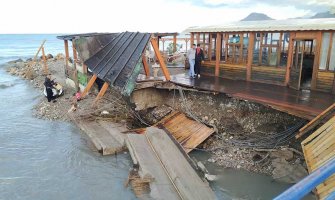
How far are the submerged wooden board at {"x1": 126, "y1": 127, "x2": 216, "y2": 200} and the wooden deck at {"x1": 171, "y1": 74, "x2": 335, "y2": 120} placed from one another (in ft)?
12.5

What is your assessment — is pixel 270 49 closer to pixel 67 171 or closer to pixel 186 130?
pixel 186 130

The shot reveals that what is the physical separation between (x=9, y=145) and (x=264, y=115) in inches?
445

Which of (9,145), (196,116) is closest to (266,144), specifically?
(196,116)

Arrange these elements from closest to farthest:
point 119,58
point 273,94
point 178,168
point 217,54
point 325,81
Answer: point 178,168, point 273,94, point 325,81, point 119,58, point 217,54

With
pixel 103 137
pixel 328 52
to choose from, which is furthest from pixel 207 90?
pixel 328 52

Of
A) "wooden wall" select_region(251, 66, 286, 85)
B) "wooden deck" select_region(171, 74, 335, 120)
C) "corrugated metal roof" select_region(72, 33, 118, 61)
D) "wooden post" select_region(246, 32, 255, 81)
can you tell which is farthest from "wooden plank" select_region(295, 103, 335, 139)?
"corrugated metal roof" select_region(72, 33, 118, 61)

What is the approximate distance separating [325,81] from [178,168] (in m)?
8.13

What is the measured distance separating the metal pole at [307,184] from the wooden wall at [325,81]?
12.4m

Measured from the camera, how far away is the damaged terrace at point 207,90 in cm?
965

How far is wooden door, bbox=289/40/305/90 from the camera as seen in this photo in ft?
43.3

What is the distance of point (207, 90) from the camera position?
1326 centimetres

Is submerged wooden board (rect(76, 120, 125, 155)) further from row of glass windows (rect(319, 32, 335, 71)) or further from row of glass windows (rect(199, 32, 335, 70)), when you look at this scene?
row of glass windows (rect(319, 32, 335, 71))

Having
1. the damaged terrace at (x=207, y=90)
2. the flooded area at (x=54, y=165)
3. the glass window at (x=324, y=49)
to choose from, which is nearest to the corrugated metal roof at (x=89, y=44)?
the damaged terrace at (x=207, y=90)

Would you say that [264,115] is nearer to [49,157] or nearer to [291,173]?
[291,173]
